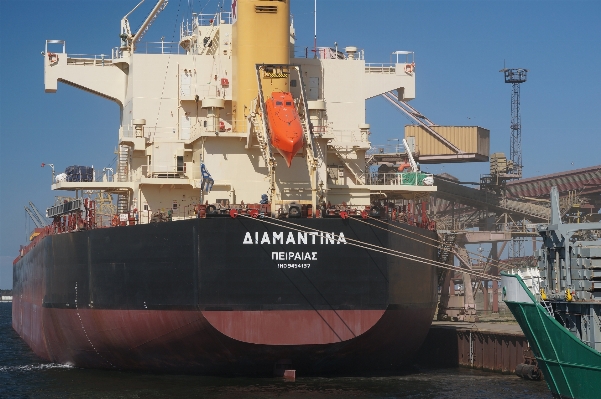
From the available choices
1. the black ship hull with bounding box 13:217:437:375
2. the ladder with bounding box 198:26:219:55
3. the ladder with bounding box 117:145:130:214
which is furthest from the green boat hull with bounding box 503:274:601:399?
the ladder with bounding box 117:145:130:214

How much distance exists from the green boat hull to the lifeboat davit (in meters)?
7.17

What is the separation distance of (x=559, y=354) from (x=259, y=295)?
7.86m

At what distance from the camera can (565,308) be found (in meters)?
21.7

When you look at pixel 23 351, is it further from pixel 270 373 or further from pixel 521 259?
pixel 521 259

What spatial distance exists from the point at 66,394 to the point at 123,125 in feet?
38.9

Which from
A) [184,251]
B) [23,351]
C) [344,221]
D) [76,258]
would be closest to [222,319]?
[184,251]

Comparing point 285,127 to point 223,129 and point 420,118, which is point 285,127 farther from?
point 420,118

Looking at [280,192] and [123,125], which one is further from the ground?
[123,125]

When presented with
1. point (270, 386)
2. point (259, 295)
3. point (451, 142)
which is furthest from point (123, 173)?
point (451, 142)

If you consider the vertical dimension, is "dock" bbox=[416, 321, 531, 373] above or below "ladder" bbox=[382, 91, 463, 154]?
below

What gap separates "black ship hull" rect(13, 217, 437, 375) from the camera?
25328 millimetres

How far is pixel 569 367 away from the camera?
21.4m

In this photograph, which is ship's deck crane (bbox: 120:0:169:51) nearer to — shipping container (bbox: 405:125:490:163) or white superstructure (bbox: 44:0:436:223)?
white superstructure (bbox: 44:0:436:223)

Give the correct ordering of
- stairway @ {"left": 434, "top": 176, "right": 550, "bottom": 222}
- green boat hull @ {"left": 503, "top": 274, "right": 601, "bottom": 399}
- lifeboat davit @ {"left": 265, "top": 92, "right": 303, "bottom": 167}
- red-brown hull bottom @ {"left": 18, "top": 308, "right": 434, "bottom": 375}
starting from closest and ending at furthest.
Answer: green boat hull @ {"left": 503, "top": 274, "right": 601, "bottom": 399} → red-brown hull bottom @ {"left": 18, "top": 308, "right": 434, "bottom": 375} → lifeboat davit @ {"left": 265, "top": 92, "right": 303, "bottom": 167} → stairway @ {"left": 434, "top": 176, "right": 550, "bottom": 222}
